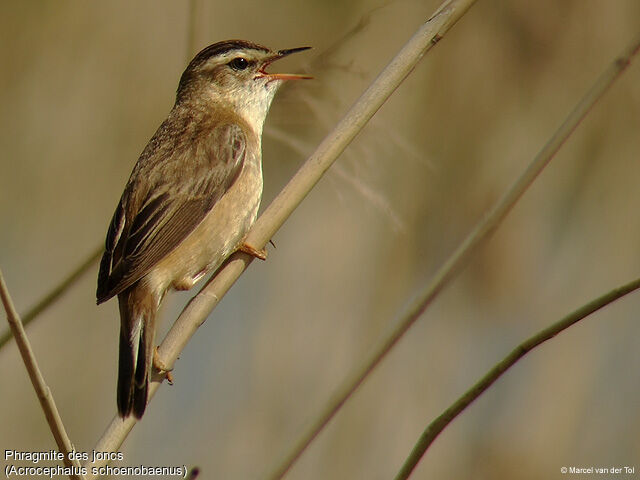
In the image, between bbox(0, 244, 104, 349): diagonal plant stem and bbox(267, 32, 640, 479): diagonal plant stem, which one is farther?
bbox(0, 244, 104, 349): diagonal plant stem

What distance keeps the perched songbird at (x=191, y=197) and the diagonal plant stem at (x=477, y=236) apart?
0.86m

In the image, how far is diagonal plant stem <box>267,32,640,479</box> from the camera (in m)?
2.35

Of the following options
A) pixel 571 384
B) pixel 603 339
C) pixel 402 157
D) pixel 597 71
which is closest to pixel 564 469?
pixel 571 384

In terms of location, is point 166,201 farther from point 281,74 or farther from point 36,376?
point 36,376

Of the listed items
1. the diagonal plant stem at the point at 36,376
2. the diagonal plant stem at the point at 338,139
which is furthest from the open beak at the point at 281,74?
the diagonal plant stem at the point at 36,376

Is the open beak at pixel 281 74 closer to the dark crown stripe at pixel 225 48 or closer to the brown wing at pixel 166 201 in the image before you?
the dark crown stripe at pixel 225 48

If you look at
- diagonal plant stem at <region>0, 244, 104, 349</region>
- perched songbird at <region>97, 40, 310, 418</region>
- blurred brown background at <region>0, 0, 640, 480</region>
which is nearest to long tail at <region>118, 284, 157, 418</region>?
perched songbird at <region>97, 40, 310, 418</region>

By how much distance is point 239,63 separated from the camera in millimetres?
4312

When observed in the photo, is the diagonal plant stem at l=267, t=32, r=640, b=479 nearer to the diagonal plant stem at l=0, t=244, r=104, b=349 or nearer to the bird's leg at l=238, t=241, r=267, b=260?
the diagonal plant stem at l=0, t=244, r=104, b=349

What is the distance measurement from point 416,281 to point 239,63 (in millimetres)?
1436

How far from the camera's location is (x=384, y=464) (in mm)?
4148

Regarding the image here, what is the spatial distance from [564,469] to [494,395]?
462 millimetres

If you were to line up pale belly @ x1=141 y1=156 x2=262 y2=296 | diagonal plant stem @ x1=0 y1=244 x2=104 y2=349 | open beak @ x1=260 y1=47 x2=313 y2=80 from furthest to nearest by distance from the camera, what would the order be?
1. open beak @ x1=260 y1=47 x2=313 y2=80
2. pale belly @ x1=141 y1=156 x2=262 y2=296
3. diagonal plant stem @ x1=0 y1=244 x2=104 y2=349

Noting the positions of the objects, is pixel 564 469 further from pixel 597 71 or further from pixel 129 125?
pixel 129 125
